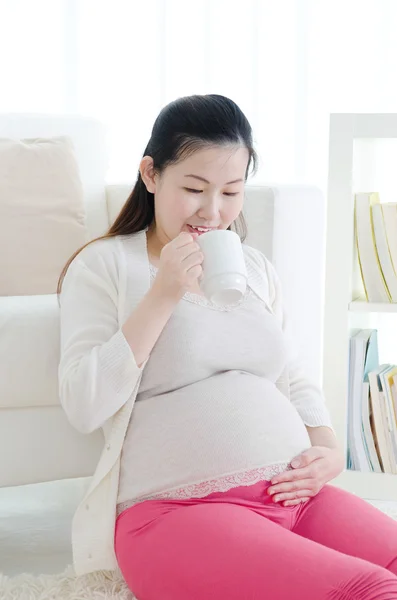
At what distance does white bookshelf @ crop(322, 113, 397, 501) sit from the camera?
1.82 meters

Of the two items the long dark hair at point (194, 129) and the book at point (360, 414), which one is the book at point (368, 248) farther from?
the long dark hair at point (194, 129)

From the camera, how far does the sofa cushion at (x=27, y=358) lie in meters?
1.40

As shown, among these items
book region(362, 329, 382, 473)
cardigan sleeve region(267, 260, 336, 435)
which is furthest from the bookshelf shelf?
cardigan sleeve region(267, 260, 336, 435)

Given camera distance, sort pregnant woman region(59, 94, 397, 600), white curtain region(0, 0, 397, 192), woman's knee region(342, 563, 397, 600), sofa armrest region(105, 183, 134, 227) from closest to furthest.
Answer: woman's knee region(342, 563, 397, 600), pregnant woman region(59, 94, 397, 600), sofa armrest region(105, 183, 134, 227), white curtain region(0, 0, 397, 192)

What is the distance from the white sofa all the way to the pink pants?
12.2 inches

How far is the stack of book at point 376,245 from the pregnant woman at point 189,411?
1.97 ft

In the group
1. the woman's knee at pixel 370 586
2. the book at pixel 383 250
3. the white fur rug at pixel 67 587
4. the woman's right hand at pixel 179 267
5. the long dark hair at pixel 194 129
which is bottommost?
the white fur rug at pixel 67 587

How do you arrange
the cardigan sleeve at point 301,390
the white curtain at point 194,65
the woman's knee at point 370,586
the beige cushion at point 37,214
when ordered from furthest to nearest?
the white curtain at point 194,65, the beige cushion at point 37,214, the cardigan sleeve at point 301,390, the woman's knee at point 370,586

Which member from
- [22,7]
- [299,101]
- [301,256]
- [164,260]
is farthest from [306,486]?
[22,7]

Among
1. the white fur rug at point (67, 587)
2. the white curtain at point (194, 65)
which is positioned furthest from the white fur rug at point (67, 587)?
the white curtain at point (194, 65)

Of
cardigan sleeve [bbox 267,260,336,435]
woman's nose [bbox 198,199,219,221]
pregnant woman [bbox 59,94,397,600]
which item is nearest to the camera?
pregnant woman [bbox 59,94,397,600]

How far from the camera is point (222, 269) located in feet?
3.56

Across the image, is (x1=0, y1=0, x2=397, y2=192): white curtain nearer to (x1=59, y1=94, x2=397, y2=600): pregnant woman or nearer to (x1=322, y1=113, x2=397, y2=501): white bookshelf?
(x1=322, y1=113, x2=397, y2=501): white bookshelf

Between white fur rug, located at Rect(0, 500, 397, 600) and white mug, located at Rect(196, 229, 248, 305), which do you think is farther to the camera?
white fur rug, located at Rect(0, 500, 397, 600)
